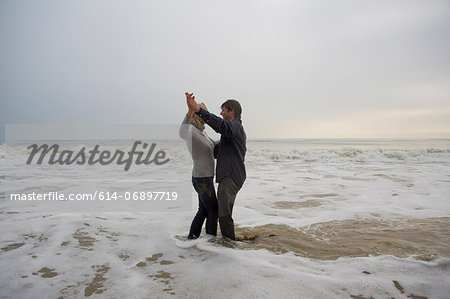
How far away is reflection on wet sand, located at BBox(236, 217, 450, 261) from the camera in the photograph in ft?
11.8

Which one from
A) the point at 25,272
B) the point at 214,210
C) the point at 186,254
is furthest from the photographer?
the point at 214,210

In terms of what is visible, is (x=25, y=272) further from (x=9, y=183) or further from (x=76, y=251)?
(x=9, y=183)

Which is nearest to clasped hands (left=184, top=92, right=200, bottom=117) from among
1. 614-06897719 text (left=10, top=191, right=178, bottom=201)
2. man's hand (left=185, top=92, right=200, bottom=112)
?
man's hand (left=185, top=92, right=200, bottom=112)

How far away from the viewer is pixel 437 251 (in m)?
3.56

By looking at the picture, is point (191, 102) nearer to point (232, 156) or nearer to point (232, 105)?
point (232, 105)

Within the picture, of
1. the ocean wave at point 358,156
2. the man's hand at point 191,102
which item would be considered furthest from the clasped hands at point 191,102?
the ocean wave at point 358,156

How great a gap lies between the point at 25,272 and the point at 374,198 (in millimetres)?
7294

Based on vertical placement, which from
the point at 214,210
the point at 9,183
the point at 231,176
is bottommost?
the point at 9,183

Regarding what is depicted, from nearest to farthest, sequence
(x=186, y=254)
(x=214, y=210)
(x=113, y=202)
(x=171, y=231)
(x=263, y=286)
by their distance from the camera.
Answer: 1. (x=263, y=286)
2. (x=186, y=254)
3. (x=214, y=210)
4. (x=171, y=231)
5. (x=113, y=202)

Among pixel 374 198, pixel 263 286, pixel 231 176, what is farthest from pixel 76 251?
pixel 374 198

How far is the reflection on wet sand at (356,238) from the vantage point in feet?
11.8

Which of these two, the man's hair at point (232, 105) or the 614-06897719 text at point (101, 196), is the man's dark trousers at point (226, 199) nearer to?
the man's hair at point (232, 105)

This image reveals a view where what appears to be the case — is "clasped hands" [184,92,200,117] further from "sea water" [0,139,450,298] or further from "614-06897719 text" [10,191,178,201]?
"614-06897719 text" [10,191,178,201]

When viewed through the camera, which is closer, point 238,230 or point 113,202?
point 238,230
